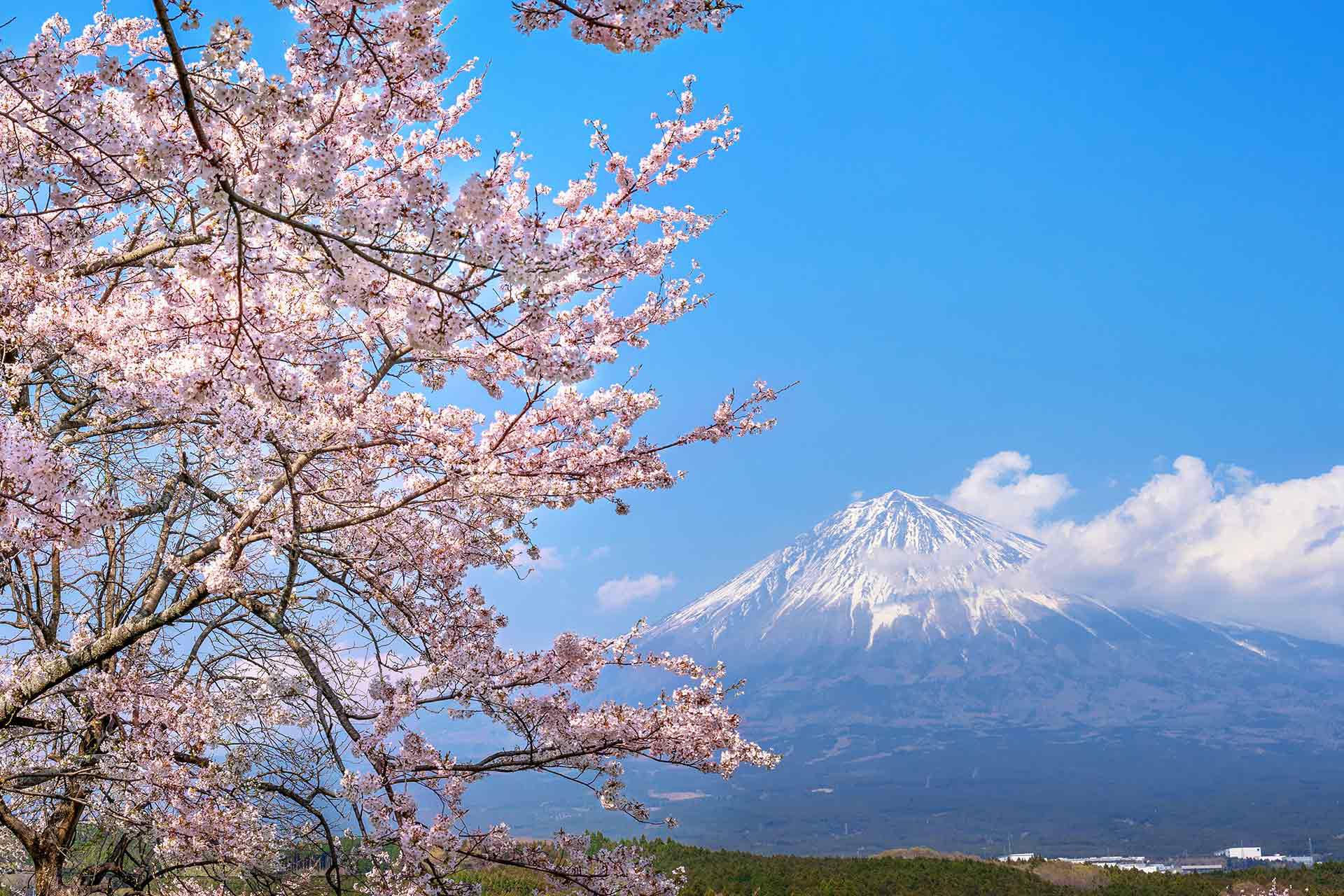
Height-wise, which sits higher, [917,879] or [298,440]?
[298,440]

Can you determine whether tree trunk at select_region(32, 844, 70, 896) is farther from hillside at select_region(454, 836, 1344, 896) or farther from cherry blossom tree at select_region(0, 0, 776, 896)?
hillside at select_region(454, 836, 1344, 896)

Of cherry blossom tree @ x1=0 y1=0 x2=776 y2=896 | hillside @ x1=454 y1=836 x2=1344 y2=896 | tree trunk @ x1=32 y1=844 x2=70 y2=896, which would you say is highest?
cherry blossom tree @ x1=0 y1=0 x2=776 y2=896

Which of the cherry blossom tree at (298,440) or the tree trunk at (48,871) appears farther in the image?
the tree trunk at (48,871)

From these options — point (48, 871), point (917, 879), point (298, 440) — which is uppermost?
point (298, 440)

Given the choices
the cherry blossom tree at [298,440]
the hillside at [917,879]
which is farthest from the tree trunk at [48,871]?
the hillside at [917,879]

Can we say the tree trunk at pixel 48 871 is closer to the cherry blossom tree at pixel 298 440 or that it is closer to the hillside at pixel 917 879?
the cherry blossom tree at pixel 298 440

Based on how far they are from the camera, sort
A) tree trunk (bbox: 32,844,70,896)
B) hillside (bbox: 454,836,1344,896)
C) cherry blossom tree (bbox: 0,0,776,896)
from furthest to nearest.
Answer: hillside (bbox: 454,836,1344,896) < tree trunk (bbox: 32,844,70,896) < cherry blossom tree (bbox: 0,0,776,896)

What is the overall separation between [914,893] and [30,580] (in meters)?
14.6

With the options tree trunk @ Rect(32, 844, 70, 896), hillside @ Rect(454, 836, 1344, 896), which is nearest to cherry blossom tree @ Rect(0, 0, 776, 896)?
tree trunk @ Rect(32, 844, 70, 896)

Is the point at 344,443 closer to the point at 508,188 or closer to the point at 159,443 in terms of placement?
the point at 159,443

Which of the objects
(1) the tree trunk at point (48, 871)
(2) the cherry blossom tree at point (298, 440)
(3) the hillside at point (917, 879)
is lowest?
(3) the hillside at point (917, 879)

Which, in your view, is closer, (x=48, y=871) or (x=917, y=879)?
(x=48, y=871)

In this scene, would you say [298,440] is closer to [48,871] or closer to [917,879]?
[48,871]

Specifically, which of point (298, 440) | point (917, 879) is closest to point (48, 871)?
point (298, 440)
